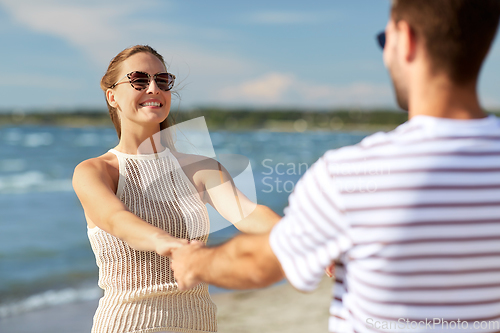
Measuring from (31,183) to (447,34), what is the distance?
71.3 feet

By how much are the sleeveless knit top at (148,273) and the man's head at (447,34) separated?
4.63ft

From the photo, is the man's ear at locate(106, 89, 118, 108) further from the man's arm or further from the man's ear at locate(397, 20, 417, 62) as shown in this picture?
the man's ear at locate(397, 20, 417, 62)

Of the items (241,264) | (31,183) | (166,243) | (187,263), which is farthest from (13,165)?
(241,264)

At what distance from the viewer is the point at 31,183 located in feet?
67.4

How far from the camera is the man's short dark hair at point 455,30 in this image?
3.76 ft

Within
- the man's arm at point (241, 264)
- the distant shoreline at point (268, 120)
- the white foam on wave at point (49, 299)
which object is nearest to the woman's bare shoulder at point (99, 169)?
the man's arm at point (241, 264)

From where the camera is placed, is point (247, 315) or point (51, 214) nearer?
point (247, 315)

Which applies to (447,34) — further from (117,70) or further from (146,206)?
(117,70)

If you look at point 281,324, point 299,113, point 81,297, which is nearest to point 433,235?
point 281,324

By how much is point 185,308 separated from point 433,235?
1.36 m

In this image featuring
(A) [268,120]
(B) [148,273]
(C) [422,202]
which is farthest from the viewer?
(A) [268,120]

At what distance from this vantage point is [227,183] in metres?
2.46

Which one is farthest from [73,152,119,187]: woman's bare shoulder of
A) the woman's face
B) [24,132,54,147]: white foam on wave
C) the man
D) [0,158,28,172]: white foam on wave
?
[24,132,54,147]: white foam on wave

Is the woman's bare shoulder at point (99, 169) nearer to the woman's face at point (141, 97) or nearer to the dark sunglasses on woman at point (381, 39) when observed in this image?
the woman's face at point (141, 97)
